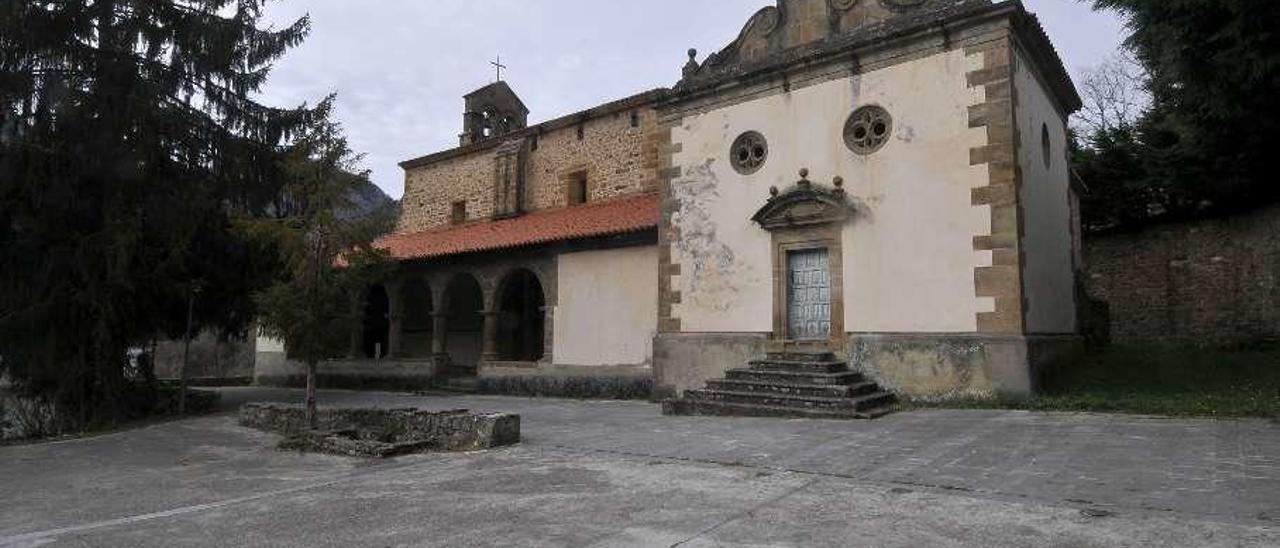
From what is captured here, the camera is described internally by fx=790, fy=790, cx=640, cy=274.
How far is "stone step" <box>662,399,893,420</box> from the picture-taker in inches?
406

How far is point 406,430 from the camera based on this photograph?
9.69 metres

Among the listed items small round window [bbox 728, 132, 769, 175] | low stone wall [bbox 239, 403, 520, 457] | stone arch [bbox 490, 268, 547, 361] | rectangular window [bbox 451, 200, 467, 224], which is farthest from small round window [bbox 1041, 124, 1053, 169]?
rectangular window [bbox 451, 200, 467, 224]

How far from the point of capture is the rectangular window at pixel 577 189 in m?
21.5

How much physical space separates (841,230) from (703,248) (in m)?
2.59

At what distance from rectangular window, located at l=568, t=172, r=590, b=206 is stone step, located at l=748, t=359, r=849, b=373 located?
33.9ft

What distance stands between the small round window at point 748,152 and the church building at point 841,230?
3 cm

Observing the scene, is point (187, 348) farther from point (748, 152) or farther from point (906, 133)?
point (906, 133)

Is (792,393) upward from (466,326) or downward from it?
downward

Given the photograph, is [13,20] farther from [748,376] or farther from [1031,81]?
[1031,81]

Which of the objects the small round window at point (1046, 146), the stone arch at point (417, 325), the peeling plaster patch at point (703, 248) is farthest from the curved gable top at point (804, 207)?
the stone arch at point (417, 325)

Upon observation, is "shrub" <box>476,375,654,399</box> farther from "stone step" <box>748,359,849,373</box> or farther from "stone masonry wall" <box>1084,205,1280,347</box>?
"stone masonry wall" <box>1084,205,1280,347</box>

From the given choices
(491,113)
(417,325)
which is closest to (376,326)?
(417,325)

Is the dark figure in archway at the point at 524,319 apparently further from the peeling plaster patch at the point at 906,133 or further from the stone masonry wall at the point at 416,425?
the peeling plaster patch at the point at 906,133

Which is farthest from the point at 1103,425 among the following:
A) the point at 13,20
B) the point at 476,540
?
the point at 13,20
